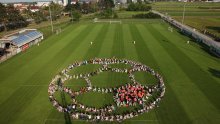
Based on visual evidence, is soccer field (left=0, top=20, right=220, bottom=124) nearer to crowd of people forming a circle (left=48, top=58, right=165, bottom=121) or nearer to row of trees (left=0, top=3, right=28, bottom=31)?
crowd of people forming a circle (left=48, top=58, right=165, bottom=121)

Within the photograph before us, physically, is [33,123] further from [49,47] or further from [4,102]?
[49,47]

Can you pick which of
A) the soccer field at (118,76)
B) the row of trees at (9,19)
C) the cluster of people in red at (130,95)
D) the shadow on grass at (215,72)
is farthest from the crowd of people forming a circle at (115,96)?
the row of trees at (9,19)

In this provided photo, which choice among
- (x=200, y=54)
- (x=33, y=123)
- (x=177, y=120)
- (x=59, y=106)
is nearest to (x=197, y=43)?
(x=200, y=54)

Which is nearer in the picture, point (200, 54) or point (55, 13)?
point (200, 54)

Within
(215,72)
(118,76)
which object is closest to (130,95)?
(118,76)

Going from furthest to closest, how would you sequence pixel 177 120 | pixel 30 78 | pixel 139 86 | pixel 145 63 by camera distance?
pixel 145 63 → pixel 30 78 → pixel 139 86 → pixel 177 120

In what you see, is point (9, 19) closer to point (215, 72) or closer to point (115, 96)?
point (115, 96)

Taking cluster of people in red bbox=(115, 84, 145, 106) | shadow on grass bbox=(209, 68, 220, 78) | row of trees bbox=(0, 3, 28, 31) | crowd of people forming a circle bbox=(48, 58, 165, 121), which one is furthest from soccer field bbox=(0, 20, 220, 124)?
row of trees bbox=(0, 3, 28, 31)
